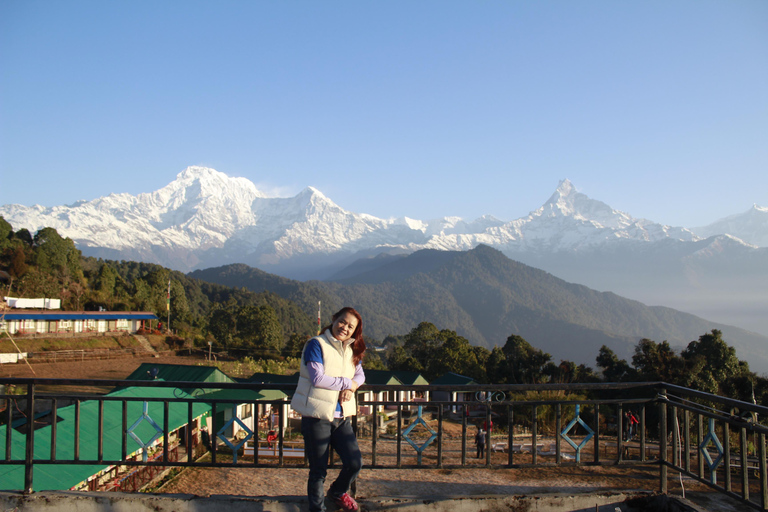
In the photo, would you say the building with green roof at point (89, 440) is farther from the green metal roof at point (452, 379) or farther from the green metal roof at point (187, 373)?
the green metal roof at point (452, 379)

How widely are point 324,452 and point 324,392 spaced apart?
0.48 m

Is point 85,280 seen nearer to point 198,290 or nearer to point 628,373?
point 198,290

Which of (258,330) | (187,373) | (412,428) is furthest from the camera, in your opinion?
(258,330)

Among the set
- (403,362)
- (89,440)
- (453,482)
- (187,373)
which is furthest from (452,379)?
(453,482)

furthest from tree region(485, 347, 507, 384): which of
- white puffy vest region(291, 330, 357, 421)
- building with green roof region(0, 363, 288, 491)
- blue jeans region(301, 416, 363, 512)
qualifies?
white puffy vest region(291, 330, 357, 421)

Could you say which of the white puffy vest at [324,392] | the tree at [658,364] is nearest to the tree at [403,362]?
the tree at [658,364]

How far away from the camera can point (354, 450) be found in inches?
154

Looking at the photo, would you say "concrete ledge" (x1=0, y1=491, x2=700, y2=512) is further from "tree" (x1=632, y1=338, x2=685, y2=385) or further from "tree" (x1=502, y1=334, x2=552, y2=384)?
"tree" (x1=502, y1=334, x2=552, y2=384)

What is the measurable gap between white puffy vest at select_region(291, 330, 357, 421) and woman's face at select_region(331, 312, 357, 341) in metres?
0.04

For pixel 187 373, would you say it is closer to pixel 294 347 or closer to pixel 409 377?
pixel 409 377

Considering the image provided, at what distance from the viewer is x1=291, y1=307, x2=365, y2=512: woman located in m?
3.72

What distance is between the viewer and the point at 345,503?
3.96 meters

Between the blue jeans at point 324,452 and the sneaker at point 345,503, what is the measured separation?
33mm

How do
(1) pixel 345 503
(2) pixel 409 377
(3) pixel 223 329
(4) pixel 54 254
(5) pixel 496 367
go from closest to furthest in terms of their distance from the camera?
(1) pixel 345 503 → (2) pixel 409 377 → (5) pixel 496 367 → (3) pixel 223 329 → (4) pixel 54 254
